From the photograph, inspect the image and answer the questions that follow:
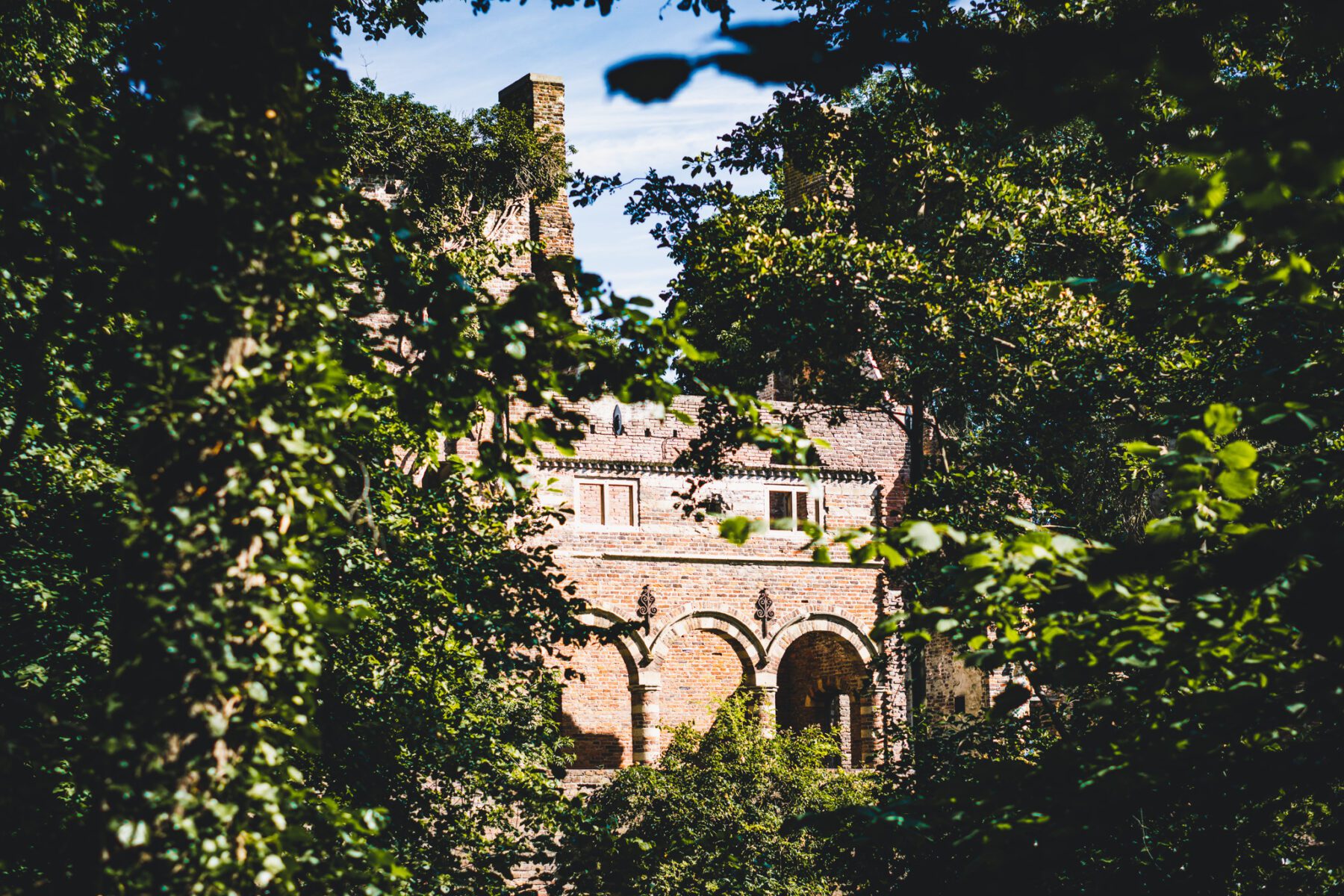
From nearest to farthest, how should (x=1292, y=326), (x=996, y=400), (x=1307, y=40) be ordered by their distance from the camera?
1. (x=1307, y=40)
2. (x=1292, y=326)
3. (x=996, y=400)

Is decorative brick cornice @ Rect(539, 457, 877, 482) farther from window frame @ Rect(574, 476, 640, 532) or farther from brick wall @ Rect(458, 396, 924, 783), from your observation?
window frame @ Rect(574, 476, 640, 532)

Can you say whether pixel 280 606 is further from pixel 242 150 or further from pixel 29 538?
pixel 29 538

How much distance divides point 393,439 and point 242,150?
6927 mm

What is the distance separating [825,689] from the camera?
24.1 meters

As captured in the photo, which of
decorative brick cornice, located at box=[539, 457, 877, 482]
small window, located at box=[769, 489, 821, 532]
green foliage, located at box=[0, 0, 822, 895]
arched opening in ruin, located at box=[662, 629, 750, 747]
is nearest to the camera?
green foliage, located at box=[0, 0, 822, 895]

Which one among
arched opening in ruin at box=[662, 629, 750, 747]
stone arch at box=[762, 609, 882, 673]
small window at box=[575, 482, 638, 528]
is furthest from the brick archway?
stone arch at box=[762, 609, 882, 673]

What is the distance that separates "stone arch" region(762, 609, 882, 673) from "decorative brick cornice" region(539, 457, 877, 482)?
8.59 feet

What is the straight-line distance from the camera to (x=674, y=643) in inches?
913

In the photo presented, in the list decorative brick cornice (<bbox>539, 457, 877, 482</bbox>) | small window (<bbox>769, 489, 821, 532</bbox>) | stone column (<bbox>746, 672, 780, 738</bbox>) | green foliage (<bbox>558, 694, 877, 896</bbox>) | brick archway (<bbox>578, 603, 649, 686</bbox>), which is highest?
decorative brick cornice (<bbox>539, 457, 877, 482</bbox>)

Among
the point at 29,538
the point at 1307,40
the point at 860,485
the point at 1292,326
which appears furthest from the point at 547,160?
the point at 1307,40

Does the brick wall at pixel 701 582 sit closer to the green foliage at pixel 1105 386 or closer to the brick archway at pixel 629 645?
the brick archway at pixel 629 645

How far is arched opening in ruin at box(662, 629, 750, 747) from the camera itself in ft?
75.6

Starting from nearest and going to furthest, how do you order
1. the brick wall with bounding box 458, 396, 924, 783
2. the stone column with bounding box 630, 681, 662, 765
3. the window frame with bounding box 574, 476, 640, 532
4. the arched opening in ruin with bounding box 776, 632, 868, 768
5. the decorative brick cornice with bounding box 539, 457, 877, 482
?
1. the decorative brick cornice with bounding box 539, 457, 877, 482
2. the window frame with bounding box 574, 476, 640, 532
3. the brick wall with bounding box 458, 396, 924, 783
4. the stone column with bounding box 630, 681, 662, 765
5. the arched opening in ruin with bounding box 776, 632, 868, 768

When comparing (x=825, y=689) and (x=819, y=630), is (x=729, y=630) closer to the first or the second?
(x=819, y=630)
